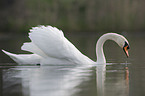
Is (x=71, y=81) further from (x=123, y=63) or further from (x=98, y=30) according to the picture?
(x=98, y=30)

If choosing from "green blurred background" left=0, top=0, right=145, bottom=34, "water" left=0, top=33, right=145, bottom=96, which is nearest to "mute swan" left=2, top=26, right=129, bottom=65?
"water" left=0, top=33, right=145, bottom=96

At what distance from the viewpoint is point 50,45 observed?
1008cm

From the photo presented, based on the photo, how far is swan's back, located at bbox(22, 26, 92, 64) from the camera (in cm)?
1002

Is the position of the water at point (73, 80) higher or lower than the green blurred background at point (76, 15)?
lower

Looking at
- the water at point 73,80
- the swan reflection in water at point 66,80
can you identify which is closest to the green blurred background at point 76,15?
the water at point 73,80

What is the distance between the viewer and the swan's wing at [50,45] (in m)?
10.0

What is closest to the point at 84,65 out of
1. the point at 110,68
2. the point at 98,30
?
the point at 110,68

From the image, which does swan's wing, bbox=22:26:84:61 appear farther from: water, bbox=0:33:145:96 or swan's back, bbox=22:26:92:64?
water, bbox=0:33:145:96

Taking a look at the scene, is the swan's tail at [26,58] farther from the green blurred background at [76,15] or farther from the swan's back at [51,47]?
the green blurred background at [76,15]

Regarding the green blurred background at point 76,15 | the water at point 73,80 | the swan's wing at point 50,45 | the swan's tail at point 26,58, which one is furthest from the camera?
the green blurred background at point 76,15

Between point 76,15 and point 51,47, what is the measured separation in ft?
95.5

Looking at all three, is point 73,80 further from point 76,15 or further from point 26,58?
point 76,15

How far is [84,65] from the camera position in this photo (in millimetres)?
10297

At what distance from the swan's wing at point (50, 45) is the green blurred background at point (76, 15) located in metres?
23.8
